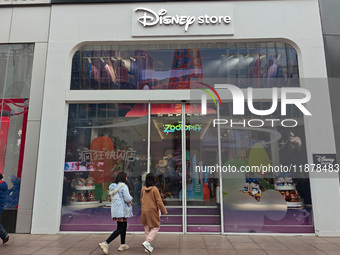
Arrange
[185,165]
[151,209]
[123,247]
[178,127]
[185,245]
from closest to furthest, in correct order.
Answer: [151,209] < [123,247] < [185,245] < [185,165] < [178,127]

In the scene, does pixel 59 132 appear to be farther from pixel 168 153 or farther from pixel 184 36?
pixel 184 36

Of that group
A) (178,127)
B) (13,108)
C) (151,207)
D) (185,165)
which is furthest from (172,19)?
(151,207)

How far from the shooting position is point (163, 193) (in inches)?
290

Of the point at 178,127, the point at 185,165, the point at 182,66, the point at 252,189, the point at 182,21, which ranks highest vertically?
the point at 182,21

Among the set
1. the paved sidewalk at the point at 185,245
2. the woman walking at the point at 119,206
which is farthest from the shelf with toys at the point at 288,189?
the woman walking at the point at 119,206

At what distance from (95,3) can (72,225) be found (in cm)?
688

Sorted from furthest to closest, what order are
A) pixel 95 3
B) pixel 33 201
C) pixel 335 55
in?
pixel 95 3 < pixel 335 55 < pixel 33 201

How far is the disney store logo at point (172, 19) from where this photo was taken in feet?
26.0

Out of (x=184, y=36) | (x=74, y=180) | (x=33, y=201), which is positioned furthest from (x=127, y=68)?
(x=33, y=201)

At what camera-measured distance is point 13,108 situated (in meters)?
7.78

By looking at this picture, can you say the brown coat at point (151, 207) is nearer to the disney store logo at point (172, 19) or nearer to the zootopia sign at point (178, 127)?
the zootopia sign at point (178, 127)

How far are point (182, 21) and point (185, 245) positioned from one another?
6423 millimetres

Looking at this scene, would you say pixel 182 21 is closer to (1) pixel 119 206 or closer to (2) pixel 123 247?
(1) pixel 119 206

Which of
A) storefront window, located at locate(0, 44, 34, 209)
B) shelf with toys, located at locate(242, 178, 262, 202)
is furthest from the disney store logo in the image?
shelf with toys, located at locate(242, 178, 262, 202)
